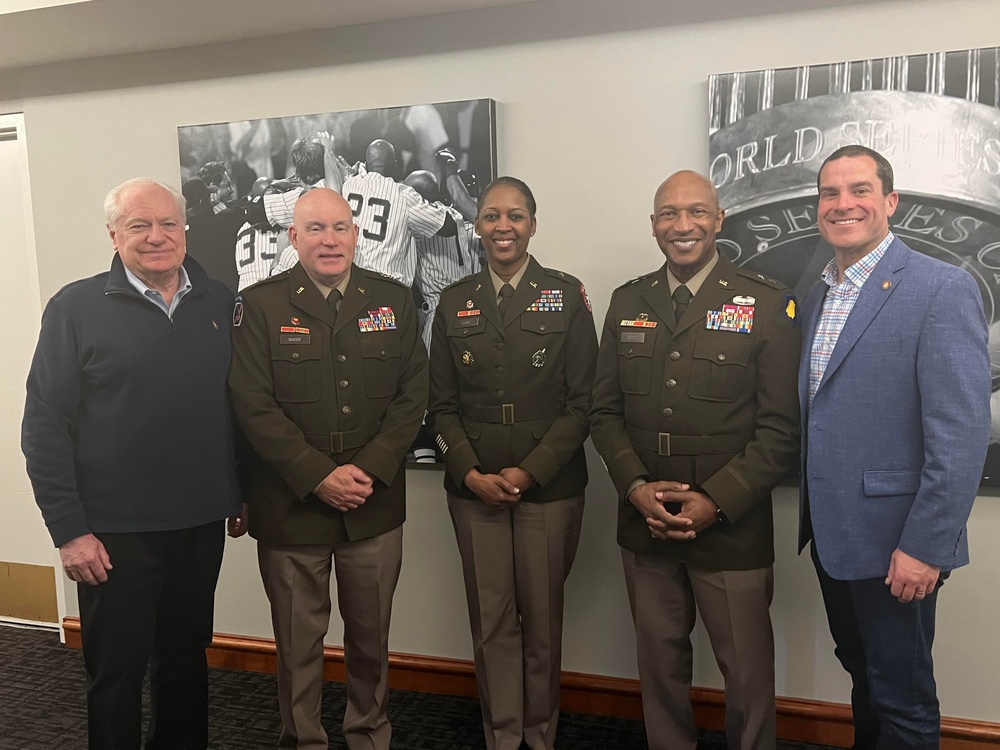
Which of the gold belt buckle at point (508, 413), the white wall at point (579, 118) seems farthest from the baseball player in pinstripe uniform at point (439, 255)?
the gold belt buckle at point (508, 413)

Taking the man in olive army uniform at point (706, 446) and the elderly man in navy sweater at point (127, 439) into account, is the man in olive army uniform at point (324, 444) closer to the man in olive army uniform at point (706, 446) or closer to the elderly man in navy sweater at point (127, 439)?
the elderly man in navy sweater at point (127, 439)

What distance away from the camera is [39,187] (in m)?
3.63

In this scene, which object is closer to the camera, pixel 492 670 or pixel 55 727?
pixel 492 670

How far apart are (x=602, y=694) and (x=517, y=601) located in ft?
2.31

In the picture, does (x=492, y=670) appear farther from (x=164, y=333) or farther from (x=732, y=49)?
(x=732, y=49)

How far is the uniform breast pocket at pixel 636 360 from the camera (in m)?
2.37

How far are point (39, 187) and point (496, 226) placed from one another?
233cm

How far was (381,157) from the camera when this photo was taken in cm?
309

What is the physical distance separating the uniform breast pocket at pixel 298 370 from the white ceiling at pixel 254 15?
4.06 feet

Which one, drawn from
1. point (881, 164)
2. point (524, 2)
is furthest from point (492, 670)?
point (524, 2)

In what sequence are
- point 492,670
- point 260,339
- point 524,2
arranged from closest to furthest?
1. point 260,339
2. point 492,670
3. point 524,2

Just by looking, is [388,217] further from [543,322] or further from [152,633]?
[152,633]

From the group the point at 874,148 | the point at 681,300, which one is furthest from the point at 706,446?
the point at 874,148

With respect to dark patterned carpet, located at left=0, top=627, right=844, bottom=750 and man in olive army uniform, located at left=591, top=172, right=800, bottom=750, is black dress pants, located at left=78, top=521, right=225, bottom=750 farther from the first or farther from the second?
man in olive army uniform, located at left=591, top=172, right=800, bottom=750
